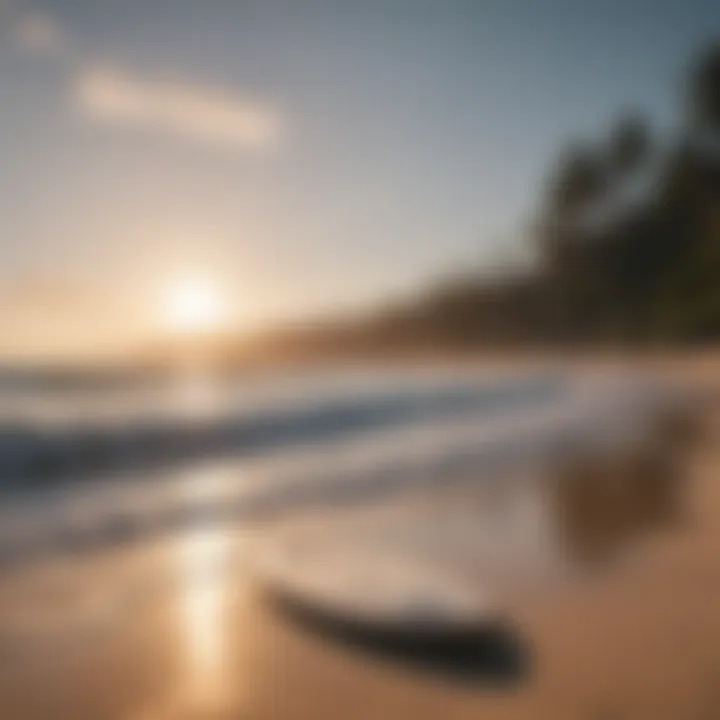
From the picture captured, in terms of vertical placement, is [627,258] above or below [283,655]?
above

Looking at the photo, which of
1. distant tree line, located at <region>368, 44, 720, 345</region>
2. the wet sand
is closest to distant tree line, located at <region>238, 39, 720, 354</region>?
distant tree line, located at <region>368, 44, 720, 345</region>

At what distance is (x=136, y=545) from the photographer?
2.37 feet

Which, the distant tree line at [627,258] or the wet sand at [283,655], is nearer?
the wet sand at [283,655]

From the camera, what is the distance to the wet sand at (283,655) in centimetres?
44

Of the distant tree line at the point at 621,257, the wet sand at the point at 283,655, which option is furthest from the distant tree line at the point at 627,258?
the wet sand at the point at 283,655

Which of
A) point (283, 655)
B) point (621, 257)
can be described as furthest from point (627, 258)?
point (283, 655)

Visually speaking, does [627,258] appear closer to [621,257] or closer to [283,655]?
[621,257]

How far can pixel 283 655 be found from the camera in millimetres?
500

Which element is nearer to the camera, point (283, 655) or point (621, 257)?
point (283, 655)

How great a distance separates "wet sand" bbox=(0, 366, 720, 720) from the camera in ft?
1.45

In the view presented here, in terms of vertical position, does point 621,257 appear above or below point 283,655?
above

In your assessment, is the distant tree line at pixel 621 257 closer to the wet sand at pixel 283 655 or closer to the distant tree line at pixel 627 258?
the distant tree line at pixel 627 258

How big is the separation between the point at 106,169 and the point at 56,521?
0.47m

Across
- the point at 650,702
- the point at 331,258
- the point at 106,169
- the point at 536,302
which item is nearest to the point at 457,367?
the point at 536,302
